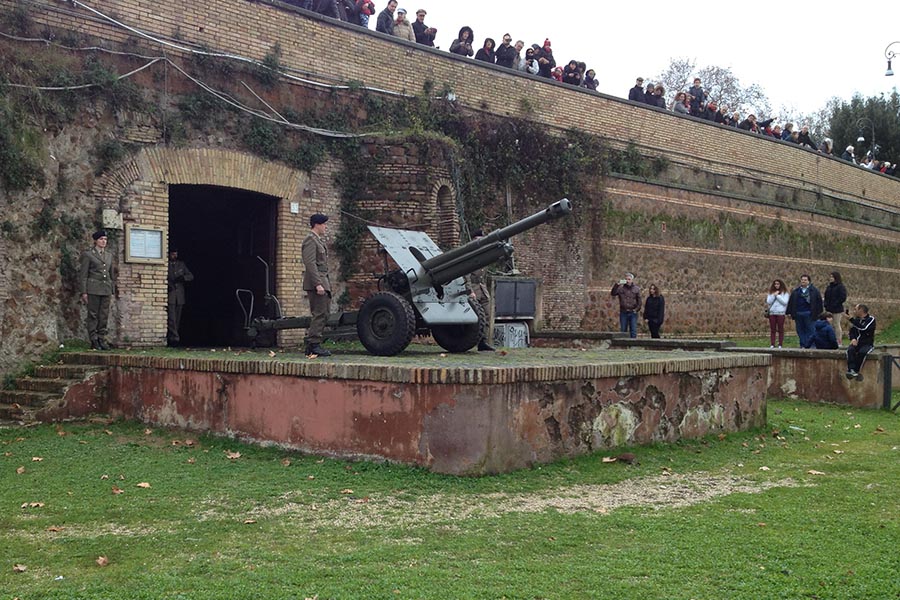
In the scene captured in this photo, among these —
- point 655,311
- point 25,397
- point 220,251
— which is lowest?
point 25,397

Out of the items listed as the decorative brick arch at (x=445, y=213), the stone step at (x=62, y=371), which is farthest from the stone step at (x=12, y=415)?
the decorative brick arch at (x=445, y=213)

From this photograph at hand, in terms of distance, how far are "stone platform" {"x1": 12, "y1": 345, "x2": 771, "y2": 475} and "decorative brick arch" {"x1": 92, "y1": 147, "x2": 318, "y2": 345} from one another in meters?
1.83

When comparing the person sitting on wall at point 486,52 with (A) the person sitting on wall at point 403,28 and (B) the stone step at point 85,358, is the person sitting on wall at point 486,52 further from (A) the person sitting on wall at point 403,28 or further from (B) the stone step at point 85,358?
(B) the stone step at point 85,358

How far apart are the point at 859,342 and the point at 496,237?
6176mm

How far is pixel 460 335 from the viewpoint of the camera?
40.3ft

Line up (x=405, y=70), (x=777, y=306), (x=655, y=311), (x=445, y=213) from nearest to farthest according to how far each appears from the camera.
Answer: (x=445, y=213), (x=405, y=70), (x=777, y=306), (x=655, y=311)

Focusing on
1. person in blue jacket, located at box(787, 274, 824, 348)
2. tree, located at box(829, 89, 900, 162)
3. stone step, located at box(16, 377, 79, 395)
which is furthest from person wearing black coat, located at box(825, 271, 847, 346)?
tree, located at box(829, 89, 900, 162)

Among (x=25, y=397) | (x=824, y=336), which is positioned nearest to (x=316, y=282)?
(x=25, y=397)

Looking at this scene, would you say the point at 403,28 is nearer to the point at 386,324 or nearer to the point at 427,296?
the point at 427,296

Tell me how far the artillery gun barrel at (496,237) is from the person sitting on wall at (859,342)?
548 centimetres

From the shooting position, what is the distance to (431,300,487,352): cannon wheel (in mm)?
12242

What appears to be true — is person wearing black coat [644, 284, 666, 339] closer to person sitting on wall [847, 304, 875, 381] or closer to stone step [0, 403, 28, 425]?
person sitting on wall [847, 304, 875, 381]

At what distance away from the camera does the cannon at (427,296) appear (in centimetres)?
1092

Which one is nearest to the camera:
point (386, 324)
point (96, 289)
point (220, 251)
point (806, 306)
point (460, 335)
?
point (386, 324)
